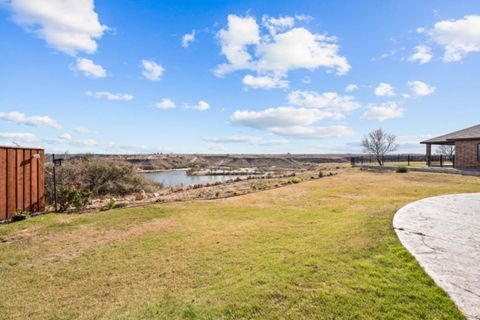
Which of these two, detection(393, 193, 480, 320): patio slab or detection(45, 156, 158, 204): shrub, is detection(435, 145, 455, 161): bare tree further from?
detection(45, 156, 158, 204): shrub

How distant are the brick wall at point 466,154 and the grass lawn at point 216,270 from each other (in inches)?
630

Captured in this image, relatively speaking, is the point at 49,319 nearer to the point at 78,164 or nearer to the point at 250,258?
the point at 250,258

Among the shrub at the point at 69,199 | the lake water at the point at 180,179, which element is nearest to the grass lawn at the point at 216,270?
the shrub at the point at 69,199

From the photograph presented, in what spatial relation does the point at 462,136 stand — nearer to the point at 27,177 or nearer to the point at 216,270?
the point at 216,270

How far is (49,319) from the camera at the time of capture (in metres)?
2.73

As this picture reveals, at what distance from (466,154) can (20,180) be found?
75.9 feet

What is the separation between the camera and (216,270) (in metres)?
3.62

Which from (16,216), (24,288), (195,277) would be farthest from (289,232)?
(16,216)

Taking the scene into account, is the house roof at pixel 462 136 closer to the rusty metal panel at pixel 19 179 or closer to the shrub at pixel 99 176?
the shrub at pixel 99 176

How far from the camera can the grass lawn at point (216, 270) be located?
8.54ft

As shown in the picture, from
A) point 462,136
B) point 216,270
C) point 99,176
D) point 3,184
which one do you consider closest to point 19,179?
point 3,184

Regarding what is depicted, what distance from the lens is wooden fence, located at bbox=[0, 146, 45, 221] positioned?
6.62 meters

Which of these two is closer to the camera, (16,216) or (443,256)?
(443,256)

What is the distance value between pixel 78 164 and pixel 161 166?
3239 centimetres
